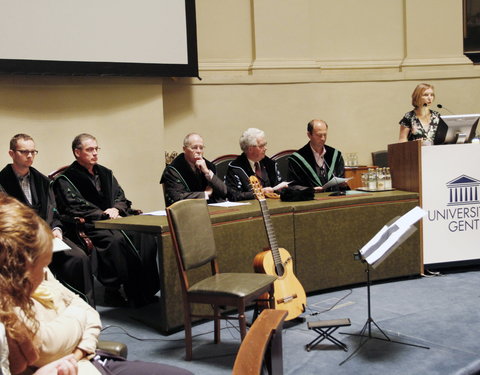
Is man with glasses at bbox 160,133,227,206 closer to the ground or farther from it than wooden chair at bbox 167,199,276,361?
farther from it

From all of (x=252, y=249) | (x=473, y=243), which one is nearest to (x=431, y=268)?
(x=473, y=243)

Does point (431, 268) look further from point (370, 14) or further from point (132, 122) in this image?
point (370, 14)

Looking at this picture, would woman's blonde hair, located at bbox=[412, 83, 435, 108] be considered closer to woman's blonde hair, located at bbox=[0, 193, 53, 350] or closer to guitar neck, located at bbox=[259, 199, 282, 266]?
guitar neck, located at bbox=[259, 199, 282, 266]

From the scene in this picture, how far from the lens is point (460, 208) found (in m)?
4.98

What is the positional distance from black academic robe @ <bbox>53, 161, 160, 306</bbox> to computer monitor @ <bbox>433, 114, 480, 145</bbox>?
103 inches

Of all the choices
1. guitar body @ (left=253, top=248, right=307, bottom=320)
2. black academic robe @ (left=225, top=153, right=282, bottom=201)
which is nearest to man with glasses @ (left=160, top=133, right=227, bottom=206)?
black academic robe @ (left=225, top=153, right=282, bottom=201)

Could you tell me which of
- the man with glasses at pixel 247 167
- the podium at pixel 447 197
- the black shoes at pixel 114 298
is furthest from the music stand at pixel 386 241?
the man with glasses at pixel 247 167

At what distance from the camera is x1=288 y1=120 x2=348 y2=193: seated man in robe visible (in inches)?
216

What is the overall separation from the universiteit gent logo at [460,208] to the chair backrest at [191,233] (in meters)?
2.30

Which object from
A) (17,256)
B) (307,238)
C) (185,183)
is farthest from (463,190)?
(17,256)

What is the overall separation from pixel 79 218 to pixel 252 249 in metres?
1.37

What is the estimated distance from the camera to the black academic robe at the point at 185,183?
5.05 meters

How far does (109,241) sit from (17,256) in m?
3.21

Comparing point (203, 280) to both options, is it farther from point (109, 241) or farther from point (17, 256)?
point (17, 256)
